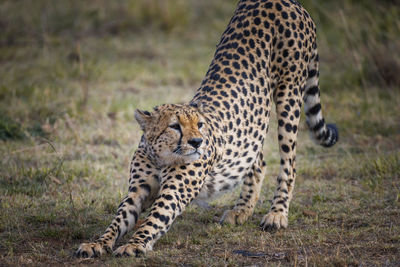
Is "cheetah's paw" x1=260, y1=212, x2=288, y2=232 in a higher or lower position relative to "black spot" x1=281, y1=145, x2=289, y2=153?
lower

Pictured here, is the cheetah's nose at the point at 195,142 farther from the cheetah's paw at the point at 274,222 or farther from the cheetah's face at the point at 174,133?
the cheetah's paw at the point at 274,222

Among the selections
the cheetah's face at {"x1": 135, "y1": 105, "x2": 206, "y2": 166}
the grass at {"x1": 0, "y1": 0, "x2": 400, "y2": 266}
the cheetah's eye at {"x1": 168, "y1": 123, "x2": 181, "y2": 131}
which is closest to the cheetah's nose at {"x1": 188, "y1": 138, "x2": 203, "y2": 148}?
the cheetah's face at {"x1": 135, "y1": 105, "x2": 206, "y2": 166}

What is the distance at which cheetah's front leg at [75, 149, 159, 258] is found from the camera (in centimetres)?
358

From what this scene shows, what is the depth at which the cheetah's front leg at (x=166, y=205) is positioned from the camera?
341 cm

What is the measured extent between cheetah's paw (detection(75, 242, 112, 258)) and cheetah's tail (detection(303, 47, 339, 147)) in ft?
6.92

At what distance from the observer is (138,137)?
6188 millimetres

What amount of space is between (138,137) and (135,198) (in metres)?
2.47

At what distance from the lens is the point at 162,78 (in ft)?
27.5

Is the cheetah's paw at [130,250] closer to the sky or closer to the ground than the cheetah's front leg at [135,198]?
closer to the ground

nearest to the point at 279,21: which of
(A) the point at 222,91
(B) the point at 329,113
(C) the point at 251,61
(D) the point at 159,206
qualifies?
(C) the point at 251,61

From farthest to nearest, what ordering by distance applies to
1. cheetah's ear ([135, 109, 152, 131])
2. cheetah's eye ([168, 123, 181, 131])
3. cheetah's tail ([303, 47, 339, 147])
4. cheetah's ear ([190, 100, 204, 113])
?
cheetah's tail ([303, 47, 339, 147]) < cheetah's ear ([190, 100, 204, 113]) < cheetah's ear ([135, 109, 152, 131]) < cheetah's eye ([168, 123, 181, 131])

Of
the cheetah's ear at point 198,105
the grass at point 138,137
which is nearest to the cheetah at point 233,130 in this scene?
the cheetah's ear at point 198,105

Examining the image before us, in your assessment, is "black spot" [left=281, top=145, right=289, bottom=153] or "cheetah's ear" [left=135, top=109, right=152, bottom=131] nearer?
"cheetah's ear" [left=135, top=109, right=152, bottom=131]

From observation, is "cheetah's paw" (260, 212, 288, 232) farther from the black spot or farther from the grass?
the black spot
